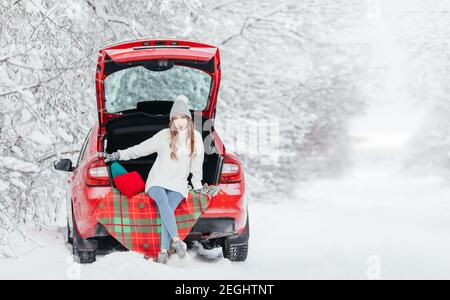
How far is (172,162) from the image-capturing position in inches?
282

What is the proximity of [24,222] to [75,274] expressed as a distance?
342cm

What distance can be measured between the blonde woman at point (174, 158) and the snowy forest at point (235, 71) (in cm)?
133

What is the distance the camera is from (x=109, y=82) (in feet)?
51.9

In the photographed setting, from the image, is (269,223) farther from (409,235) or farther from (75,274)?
(75,274)

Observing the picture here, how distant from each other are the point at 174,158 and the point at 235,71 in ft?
40.8

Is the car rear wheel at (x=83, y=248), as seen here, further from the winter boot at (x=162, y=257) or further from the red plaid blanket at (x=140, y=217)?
the winter boot at (x=162, y=257)

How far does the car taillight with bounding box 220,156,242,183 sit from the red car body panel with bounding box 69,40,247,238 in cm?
4

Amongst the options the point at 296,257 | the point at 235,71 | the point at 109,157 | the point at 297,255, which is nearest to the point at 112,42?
the point at 235,71

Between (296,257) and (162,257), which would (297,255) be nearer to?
(296,257)

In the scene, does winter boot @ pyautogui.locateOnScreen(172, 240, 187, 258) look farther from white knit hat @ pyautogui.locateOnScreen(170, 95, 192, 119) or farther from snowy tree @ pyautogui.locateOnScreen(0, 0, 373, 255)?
snowy tree @ pyautogui.locateOnScreen(0, 0, 373, 255)

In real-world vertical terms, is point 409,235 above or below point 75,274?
below

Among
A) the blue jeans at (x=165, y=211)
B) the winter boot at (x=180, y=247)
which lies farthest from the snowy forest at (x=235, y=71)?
the winter boot at (x=180, y=247)
